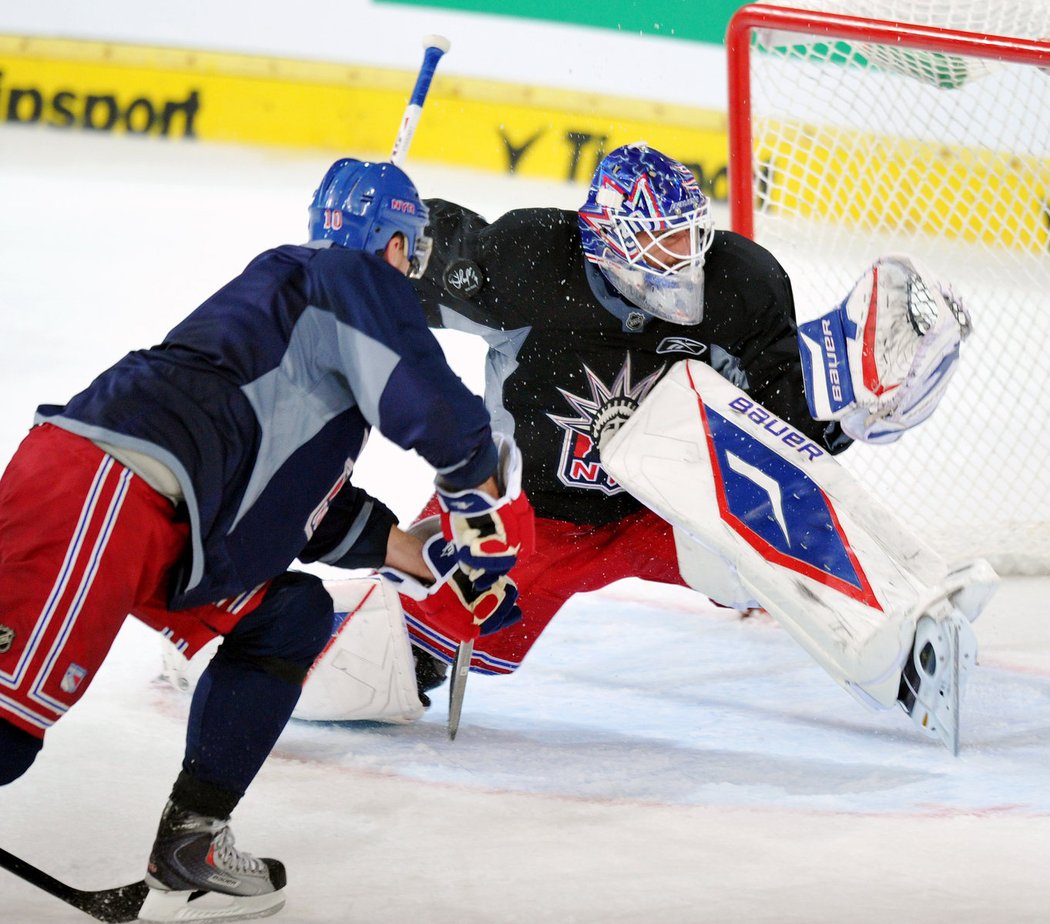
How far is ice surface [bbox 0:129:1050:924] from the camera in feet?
5.60

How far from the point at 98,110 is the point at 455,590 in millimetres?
5607

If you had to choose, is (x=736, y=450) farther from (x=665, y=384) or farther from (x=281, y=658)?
(x=281, y=658)

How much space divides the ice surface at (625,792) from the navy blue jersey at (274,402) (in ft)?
1.49

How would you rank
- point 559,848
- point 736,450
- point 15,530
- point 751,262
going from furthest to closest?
point 751,262 → point 736,450 → point 559,848 → point 15,530

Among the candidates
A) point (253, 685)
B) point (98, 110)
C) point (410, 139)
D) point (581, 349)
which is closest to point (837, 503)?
point (581, 349)

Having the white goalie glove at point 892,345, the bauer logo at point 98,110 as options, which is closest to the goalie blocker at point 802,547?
the white goalie glove at point 892,345

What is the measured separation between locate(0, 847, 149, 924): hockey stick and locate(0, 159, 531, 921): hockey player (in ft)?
0.08

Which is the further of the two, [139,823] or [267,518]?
[139,823]

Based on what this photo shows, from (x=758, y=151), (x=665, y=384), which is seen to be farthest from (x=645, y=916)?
(x=758, y=151)

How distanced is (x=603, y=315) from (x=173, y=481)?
1.12 m

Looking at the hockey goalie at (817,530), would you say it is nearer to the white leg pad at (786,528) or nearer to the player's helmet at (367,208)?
the white leg pad at (786,528)

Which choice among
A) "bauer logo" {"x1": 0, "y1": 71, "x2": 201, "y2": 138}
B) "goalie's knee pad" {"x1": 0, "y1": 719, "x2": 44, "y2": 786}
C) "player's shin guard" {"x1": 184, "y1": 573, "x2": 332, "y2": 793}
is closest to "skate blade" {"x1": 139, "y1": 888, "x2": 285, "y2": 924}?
"player's shin guard" {"x1": 184, "y1": 573, "x2": 332, "y2": 793}

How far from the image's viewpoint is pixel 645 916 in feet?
5.36

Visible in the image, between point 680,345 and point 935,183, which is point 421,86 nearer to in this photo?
point 680,345
